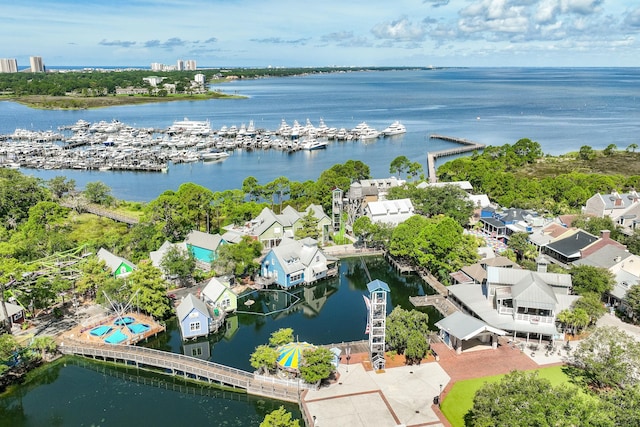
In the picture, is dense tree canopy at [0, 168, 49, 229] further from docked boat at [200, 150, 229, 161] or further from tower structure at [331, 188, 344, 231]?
docked boat at [200, 150, 229, 161]

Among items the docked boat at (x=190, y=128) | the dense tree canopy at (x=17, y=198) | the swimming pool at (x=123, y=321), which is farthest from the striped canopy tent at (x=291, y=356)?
the docked boat at (x=190, y=128)

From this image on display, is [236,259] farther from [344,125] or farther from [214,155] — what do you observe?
[344,125]

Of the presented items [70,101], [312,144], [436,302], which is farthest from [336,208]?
[70,101]

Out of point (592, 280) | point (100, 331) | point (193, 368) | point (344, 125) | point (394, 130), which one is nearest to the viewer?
point (193, 368)

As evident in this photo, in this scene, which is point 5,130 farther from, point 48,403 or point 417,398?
point 417,398

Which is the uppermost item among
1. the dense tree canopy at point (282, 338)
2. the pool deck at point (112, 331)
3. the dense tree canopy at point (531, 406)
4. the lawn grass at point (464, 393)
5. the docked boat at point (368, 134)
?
the docked boat at point (368, 134)

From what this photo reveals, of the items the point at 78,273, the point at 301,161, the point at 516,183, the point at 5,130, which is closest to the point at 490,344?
the point at 78,273

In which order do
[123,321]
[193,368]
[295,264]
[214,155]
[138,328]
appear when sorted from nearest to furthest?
[193,368], [138,328], [123,321], [295,264], [214,155]

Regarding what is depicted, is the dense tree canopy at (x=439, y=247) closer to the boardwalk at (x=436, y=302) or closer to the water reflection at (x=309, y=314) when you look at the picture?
the water reflection at (x=309, y=314)
